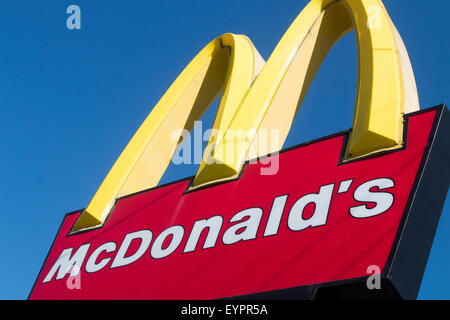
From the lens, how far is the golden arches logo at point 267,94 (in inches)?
214

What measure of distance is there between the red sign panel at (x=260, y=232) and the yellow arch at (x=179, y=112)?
Answer: 809mm

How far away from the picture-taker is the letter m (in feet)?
21.2

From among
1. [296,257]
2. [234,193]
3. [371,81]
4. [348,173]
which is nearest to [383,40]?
[371,81]

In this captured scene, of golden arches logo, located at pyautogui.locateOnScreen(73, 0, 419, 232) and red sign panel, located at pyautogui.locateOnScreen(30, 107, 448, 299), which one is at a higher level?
golden arches logo, located at pyautogui.locateOnScreen(73, 0, 419, 232)

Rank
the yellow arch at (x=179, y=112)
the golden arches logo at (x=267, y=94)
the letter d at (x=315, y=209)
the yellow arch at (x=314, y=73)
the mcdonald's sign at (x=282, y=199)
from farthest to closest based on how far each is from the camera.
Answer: the yellow arch at (x=179, y=112) → the golden arches logo at (x=267, y=94) → the yellow arch at (x=314, y=73) → the letter d at (x=315, y=209) → the mcdonald's sign at (x=282, y=199)

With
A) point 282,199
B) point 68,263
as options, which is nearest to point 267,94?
point 282,199

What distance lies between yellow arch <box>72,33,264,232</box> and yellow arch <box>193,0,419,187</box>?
1.93 ft

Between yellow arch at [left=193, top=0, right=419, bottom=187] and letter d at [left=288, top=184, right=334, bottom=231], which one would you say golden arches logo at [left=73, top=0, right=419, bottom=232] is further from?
letter d at [left=288, top=184, right=334, bottom=231]

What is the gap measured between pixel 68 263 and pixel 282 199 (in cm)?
296

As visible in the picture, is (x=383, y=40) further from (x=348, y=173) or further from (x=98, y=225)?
(x=98, y=225)

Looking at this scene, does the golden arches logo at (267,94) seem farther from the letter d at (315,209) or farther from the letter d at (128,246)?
the letter d at (128,246)

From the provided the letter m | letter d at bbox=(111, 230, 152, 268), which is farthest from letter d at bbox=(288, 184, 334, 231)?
the letter m

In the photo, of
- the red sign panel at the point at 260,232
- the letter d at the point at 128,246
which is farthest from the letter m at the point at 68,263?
the letter d at the point at 128,246
